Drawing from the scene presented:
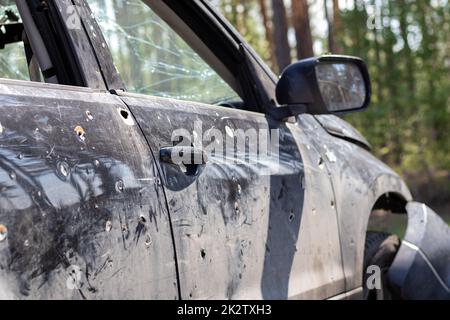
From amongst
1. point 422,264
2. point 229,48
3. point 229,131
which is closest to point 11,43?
point 229,48

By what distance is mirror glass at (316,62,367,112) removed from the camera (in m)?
3.09

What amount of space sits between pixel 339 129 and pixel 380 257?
60 centimetres

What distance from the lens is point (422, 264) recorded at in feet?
10.6

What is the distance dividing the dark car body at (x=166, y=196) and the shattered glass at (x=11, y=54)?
2.16 feet

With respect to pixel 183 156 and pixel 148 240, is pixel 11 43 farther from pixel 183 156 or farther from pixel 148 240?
pixel 148 240

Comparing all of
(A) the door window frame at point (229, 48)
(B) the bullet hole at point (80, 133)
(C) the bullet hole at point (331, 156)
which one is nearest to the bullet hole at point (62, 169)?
(B) the bullet hole at point (80, 133)

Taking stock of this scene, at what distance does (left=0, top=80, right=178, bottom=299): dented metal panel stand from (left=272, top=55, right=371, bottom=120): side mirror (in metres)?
0.92

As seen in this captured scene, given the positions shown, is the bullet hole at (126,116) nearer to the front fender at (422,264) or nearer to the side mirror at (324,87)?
the side mirror at (324,87)

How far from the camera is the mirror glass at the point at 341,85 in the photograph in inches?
122

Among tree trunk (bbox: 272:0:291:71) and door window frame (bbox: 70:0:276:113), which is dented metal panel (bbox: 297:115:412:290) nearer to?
door window frame (bbox: 70:0:276:113)

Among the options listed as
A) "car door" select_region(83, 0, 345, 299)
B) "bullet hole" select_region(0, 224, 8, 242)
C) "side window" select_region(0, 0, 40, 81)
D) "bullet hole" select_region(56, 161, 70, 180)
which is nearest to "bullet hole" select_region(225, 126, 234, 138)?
"car door" select_region(83, 0, 345, 299)

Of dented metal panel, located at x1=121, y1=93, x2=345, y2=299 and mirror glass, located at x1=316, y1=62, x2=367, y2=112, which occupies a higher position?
mirror glass, located at x1=316, y1=62, x2=367, y2=112

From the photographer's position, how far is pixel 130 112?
2209mm
